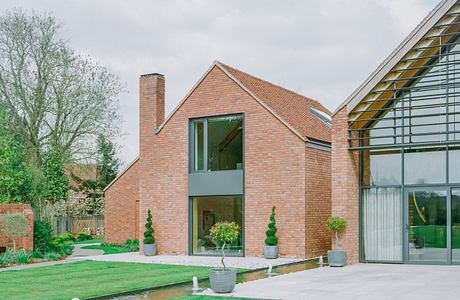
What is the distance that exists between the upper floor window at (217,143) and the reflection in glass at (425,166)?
21.3ft

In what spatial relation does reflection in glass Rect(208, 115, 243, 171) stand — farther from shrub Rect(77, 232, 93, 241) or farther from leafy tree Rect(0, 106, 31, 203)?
shrub Rect(77, 232, 93, 241)

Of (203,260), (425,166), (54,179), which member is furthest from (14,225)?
(425,166)

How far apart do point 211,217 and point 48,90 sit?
11.7 meters

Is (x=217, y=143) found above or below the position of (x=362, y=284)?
above

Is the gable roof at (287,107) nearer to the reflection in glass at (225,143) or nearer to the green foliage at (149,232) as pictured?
the reflection in glass at (225,143)

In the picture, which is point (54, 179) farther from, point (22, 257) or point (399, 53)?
point (399, 53)

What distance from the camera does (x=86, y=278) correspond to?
16.5 meters

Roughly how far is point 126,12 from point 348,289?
10.1 metres

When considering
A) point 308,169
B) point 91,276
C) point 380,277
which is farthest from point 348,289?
point 308,169

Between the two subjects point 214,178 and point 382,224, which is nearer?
point 382,224

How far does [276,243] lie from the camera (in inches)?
877

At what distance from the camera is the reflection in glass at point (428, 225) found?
19094 mm

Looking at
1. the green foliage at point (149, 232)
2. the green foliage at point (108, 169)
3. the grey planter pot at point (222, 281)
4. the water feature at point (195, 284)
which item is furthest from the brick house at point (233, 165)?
the green foliage at point (108, 169)

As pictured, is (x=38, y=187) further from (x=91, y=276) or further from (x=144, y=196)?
(x=91, y=276)
